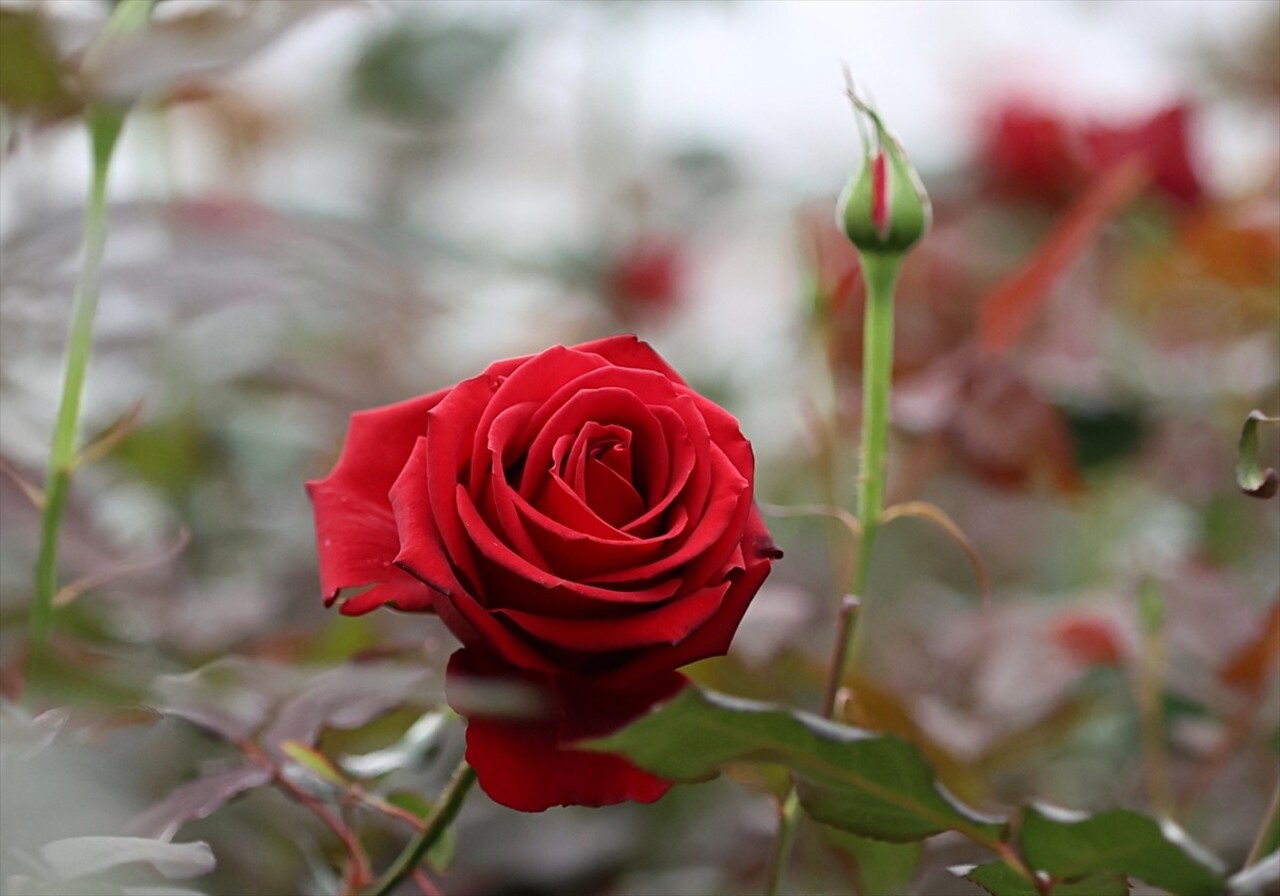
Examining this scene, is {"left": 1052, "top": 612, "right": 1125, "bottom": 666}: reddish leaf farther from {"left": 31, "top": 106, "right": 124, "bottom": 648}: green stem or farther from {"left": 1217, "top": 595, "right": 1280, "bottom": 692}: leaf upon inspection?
{"left": 31, "top": 106, "right": 124, "bottom": 648}: green stem

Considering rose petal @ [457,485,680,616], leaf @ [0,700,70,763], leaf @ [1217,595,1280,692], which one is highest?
rose petal @ [457,485,680,616]

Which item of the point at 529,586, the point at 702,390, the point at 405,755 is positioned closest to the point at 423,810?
the point at 405,755

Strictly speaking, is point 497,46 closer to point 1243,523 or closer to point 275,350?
point 275,350

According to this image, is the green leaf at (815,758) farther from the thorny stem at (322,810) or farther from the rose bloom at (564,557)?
the thorny stem at (322,810)

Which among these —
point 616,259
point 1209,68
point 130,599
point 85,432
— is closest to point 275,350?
point 85,432

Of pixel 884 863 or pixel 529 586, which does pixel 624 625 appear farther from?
pixel 884 863

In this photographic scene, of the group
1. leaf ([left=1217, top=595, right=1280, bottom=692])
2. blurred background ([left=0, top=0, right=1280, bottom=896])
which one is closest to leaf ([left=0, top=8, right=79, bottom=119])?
blurred background ([left=0, top=0, right=1280, bottom=896])
